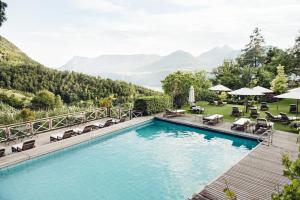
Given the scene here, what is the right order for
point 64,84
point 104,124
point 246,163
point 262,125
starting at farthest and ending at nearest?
point 64,84 → point 104,124 → point 262,125 → point 246,163

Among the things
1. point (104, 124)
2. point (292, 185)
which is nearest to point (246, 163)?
point (292, 185)

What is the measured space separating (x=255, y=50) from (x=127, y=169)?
37.9 m

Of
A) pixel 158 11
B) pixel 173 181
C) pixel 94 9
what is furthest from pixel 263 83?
pixel 173 181

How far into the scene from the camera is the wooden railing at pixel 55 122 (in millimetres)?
11586

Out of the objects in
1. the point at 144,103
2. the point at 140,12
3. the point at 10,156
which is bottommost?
the point at 10,156

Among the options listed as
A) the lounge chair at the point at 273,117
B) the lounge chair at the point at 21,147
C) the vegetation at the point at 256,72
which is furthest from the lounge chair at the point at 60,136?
the vegetation at the point at 256,72

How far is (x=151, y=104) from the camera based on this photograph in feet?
59.3

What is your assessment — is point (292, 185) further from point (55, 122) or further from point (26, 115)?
point (55, 122)

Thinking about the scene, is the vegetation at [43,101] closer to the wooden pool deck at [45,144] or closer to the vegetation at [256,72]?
the wooden pool deck at [45,144]

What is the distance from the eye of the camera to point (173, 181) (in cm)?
811

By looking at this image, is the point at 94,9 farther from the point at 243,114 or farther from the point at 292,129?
the point at 292,129

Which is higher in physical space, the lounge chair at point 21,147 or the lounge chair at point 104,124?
the lounge chair at point 104,124

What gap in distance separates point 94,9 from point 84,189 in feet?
67.0

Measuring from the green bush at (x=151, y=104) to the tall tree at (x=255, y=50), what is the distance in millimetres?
27117
